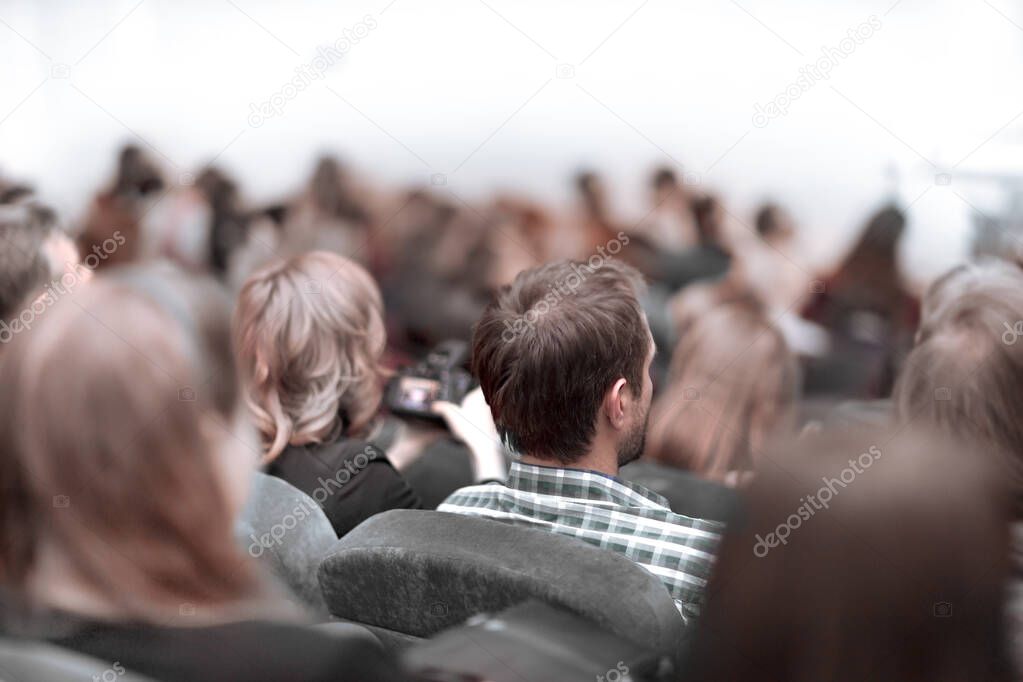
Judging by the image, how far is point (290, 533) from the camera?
4.23 ft

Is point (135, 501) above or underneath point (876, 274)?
underneath

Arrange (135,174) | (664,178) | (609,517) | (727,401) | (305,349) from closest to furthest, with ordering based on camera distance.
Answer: (609,517) → (305,349) → (727,401) → (664,178) → (135,174)

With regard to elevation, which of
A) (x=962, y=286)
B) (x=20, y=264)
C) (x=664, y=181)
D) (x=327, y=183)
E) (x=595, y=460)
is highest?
(x=664, y=181)

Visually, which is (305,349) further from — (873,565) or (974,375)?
(873,565)

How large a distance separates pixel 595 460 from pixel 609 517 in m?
0.09

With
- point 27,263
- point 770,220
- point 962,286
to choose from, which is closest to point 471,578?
point 962,286

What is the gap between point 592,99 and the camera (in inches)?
153

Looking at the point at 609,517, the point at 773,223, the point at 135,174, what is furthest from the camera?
the point at 135,174

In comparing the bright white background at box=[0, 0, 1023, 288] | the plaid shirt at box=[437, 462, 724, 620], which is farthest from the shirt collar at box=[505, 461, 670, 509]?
the bright white background at box=[0, 0, 1023, 288]

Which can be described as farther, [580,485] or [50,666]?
[580,485]

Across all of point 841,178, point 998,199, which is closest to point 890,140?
point 841,178

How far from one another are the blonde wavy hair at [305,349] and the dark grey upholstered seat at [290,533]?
0.24 meters

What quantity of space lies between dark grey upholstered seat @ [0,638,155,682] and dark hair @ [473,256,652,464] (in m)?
0.63

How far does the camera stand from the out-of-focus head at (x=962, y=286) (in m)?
1.42
